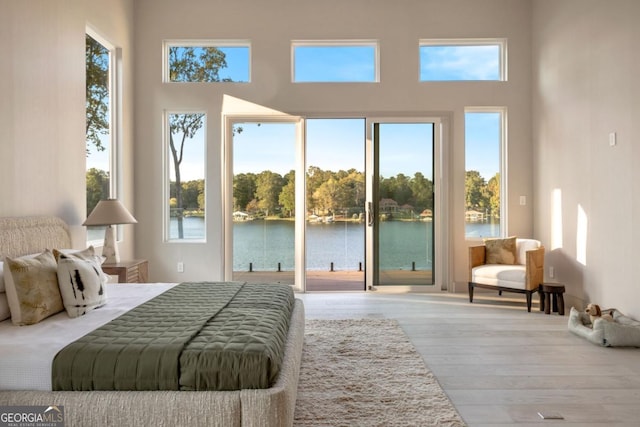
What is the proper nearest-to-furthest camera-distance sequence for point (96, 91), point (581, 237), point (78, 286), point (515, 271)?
point (78, 286) < point (581, 237) < point (96, 91) < point (515, 271)

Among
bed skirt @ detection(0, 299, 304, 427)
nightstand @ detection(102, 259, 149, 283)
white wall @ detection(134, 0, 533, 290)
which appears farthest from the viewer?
white wall @ detection(134, 0, 533, 290)

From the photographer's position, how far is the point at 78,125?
4.76 meters

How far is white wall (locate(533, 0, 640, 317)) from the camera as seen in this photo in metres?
4.41

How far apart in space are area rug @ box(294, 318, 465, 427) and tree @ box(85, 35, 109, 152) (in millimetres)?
3195

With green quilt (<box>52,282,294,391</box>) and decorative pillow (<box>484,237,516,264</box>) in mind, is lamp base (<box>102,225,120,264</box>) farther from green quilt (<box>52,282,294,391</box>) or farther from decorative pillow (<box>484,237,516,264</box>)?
decorative pillow (<box>484,237,516,264</box>)

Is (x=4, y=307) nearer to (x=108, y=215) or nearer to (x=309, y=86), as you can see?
(x=108, y=215)

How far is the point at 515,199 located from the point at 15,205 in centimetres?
562

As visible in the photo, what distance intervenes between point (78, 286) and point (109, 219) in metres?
1.86

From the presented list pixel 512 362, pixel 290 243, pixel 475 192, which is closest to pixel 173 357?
pixel 512 362

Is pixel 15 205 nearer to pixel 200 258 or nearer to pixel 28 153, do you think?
pixel 28 153

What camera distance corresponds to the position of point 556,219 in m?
5.78

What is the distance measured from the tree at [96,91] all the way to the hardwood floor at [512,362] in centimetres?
305

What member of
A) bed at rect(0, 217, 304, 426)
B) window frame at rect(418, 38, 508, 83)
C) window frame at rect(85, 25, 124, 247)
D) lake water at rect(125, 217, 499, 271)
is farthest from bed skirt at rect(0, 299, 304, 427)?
window frame at rect(418, 38, 508, 83)

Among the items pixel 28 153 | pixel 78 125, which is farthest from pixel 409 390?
pixel 78 125
